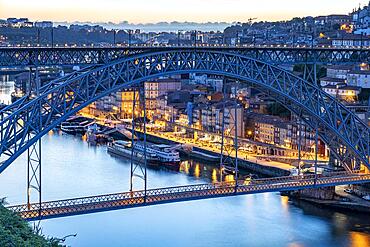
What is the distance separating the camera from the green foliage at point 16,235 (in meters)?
4.50

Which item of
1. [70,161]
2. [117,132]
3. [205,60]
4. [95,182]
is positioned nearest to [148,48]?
[205,60]

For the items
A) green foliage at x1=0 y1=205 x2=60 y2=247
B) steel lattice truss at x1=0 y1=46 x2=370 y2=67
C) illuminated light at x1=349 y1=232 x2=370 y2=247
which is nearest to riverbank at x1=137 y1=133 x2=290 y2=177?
steel lattice truss at x1=0 y1=46 x2=370 y2=67

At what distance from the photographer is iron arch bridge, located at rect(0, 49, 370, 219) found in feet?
32.4

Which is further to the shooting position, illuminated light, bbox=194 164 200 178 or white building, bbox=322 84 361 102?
white building, bbox=322 84 361 102

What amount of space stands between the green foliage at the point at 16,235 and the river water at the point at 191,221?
5.12 meters

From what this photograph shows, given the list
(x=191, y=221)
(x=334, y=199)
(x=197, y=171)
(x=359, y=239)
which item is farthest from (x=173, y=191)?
(x=197, y=171)

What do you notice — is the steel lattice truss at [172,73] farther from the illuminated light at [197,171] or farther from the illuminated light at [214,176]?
the illuminated light at [197,171]

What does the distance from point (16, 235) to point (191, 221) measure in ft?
23.8

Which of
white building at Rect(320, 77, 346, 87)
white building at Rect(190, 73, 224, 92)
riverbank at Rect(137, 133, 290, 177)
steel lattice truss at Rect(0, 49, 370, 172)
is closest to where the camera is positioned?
steel lattice truss at Rect(0, 49, 370, 172)

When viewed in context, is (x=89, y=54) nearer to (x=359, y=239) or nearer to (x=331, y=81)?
(x=359, y=239)

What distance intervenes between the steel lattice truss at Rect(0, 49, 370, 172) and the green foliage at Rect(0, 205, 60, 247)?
4.34 m

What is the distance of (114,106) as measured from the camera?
26.9 metres

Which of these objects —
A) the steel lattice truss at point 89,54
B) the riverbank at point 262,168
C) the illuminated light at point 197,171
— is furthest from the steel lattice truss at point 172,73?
the illuminated light at point 197,171

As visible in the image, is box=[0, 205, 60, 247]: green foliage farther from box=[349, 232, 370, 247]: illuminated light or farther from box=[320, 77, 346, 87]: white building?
box=[320, 77, 346, 87]: white building
